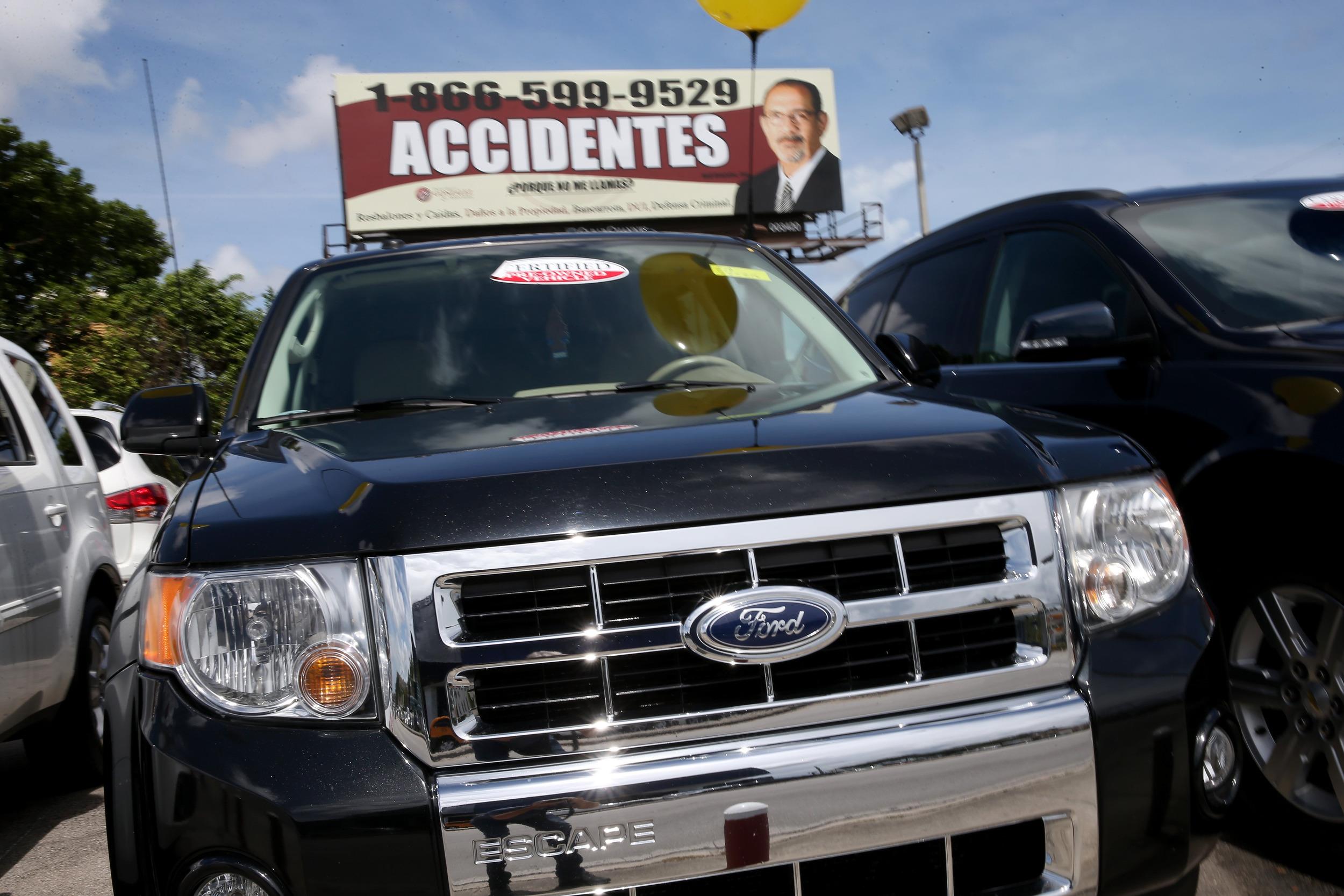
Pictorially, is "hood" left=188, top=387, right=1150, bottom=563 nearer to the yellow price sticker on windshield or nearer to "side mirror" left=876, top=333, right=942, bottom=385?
"side mirror" left=876, top=333, right=942, bottom=385

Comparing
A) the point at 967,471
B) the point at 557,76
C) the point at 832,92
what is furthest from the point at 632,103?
the point at 967,471

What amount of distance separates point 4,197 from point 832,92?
24.7 meters

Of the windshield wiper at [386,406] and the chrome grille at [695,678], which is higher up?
the windshield wiper at [386,406]

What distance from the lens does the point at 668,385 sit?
2.90 m

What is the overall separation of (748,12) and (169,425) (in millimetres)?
2730

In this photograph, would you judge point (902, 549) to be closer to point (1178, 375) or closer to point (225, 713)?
point (225, 713)

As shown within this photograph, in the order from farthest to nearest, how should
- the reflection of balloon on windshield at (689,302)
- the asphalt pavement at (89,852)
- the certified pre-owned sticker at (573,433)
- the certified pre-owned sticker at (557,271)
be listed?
the certified pre-owned sticker at (557,271) < the reflection of balloon on windshield at (689,302) < the asphalt pavement at (89,852) < the certified pre-owned sticker at (573,433)

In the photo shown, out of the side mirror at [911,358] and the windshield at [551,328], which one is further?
the side mirror at [911,358]

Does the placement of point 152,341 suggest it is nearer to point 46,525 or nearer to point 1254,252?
point 46,525

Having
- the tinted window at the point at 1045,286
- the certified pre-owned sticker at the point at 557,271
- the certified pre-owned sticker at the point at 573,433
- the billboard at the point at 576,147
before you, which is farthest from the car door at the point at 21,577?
the billboard at the point at 576,147

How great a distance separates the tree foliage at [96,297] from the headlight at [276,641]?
30.9 feet

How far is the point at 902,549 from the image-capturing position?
1987 millimetres

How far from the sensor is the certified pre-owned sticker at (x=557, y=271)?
3373 millimetres

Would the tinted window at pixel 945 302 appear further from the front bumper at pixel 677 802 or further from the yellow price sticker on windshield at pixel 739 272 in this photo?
the front bumper at pixel 677 802
